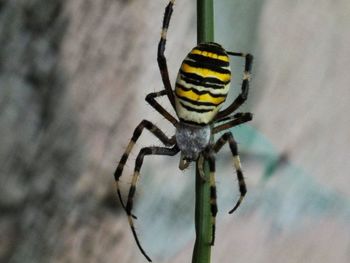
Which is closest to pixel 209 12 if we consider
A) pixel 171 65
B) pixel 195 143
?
pixel 195 143

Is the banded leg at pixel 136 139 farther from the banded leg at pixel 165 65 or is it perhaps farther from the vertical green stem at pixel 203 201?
the vertical green stem at pixel 203 201

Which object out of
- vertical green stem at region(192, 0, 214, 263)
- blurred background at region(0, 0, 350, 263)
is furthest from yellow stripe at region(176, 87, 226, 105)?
blurred background at region(0, 0, 350, 263)

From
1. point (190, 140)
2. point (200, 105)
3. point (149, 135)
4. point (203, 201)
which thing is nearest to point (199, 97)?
point (200, 105)

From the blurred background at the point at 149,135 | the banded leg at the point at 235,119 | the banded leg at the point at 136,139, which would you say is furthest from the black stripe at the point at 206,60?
the blurred background at the point at 149,135

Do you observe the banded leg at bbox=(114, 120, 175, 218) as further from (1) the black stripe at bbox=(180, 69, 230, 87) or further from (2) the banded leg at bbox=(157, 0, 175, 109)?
(1) the black stripe at bbox=(180, 69, 230, 87)

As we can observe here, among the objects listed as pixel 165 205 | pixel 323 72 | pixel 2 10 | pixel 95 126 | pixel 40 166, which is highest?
pixel 2 10

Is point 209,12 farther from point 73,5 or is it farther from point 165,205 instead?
point 165,205

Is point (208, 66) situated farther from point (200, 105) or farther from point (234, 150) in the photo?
point (234, 150)
